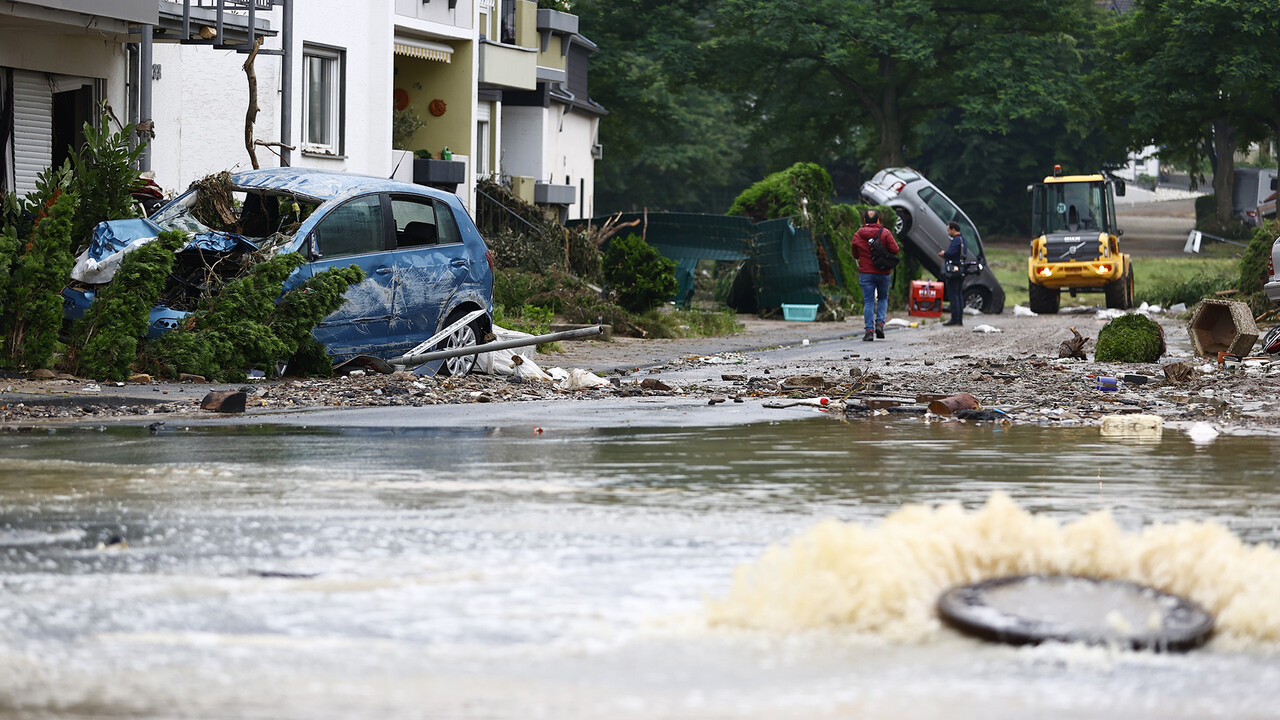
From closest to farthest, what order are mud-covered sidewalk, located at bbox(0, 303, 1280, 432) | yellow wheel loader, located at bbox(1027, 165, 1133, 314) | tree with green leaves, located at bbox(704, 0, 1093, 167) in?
mud-covered sidewalk, located at bbox(0, 303, 1280, 432) → yellow wheel loader, located at bbox(1027, 165, 1133, 314) → tree with green leaves, located at bbox(704, 0, 1093, 167)

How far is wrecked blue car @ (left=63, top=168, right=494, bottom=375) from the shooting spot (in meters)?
12.8

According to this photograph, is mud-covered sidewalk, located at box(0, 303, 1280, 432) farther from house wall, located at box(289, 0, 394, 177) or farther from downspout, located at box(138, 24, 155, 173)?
house wall, located at box(289, 0, 394, 177)

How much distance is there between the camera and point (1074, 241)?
3547cm

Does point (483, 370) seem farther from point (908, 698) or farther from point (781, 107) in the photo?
point (781, 107)

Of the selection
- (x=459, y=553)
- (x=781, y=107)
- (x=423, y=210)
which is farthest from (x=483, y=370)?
(x=781, y=107)

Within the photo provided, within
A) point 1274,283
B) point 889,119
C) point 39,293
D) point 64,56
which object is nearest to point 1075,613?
point 39,293

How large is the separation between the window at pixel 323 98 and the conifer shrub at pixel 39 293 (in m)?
12.1

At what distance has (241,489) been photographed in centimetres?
674

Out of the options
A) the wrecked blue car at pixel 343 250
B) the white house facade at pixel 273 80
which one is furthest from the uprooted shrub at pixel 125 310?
the white house facade at pixel 273 80

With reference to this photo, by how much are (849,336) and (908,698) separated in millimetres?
21312

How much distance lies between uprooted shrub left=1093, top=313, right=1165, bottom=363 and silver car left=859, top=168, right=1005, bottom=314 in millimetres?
17076

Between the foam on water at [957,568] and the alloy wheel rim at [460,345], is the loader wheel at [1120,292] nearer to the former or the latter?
the alloy wheel rim at [460,345]

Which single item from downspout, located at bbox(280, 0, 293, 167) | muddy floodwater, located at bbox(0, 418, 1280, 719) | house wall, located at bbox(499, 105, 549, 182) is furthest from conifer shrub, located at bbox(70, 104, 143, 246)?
house wall, located at bbox(499, 105, 549, 182)

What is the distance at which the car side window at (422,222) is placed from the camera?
13562 millimetres
